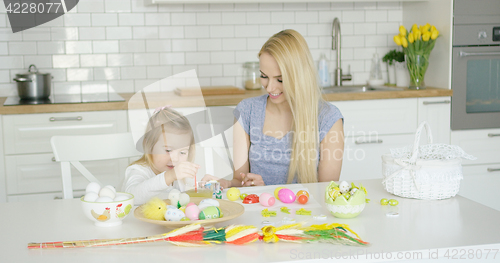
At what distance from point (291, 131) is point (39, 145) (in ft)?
5.18

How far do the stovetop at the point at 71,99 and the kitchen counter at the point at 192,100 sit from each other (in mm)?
50

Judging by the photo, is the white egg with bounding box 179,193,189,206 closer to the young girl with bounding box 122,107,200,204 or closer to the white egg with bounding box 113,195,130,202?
the white egg with bounding box 113,195,130,202

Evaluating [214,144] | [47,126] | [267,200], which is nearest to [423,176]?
[267,200]

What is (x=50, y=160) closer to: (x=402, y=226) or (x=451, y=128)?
(x=402, y=226)

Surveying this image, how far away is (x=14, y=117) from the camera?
2836 millimetres

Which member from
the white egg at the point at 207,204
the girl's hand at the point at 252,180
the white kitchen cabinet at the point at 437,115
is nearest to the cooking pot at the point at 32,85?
the girl's hand at the point at 252,180

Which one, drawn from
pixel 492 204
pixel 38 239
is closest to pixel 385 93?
pixel 492 204

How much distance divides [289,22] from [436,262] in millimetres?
2753

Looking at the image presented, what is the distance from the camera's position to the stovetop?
2930 millimetres

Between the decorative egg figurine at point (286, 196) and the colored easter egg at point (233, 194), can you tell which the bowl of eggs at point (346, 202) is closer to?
the decorative egg figurine at point (286, 196)

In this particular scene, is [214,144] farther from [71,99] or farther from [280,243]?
[71,99]

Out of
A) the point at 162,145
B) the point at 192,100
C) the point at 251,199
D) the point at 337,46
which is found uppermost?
the point at 337,46

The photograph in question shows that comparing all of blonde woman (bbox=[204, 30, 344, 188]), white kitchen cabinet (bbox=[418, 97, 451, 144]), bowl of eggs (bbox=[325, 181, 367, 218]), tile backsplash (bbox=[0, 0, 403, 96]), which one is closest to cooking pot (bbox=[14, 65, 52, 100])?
tile backsplash (bbox=[0, 0, 403, 96])

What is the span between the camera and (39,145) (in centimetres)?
289
